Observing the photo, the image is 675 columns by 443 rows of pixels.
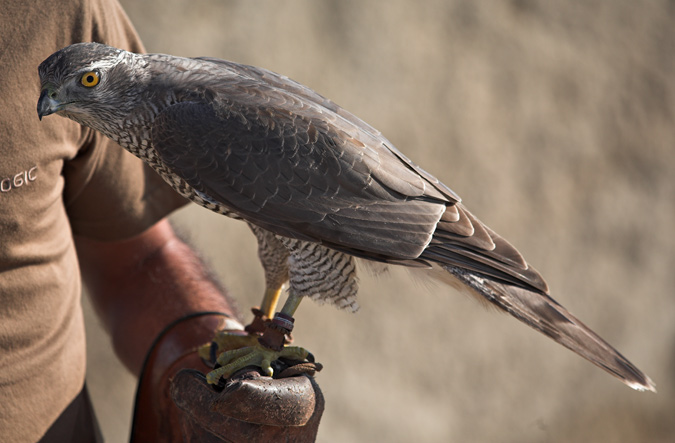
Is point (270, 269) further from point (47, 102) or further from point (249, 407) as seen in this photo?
point (47, 102)

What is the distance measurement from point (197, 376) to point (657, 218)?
4.80m

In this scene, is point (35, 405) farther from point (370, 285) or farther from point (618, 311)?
point (618, 311)

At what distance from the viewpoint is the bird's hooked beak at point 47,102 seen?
4.98 ft

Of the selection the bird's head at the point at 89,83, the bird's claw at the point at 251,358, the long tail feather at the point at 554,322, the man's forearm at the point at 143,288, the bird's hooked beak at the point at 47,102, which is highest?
the long tail feather at the point at 554,322

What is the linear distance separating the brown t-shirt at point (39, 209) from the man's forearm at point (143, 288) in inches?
10.6

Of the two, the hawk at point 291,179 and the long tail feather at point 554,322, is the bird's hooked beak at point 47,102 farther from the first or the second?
the long tail feather at point 554,322

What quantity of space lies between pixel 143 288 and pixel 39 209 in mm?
601

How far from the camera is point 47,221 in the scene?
1.76 meters

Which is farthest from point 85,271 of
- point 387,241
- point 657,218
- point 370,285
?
point 657,218

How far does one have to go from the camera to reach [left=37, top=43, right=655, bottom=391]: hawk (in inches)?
63.5

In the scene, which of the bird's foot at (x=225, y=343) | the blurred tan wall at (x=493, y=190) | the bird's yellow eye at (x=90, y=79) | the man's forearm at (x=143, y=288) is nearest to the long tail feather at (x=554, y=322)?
the bird's foot at (x=225, y=343)

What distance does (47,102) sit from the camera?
1.53 metres

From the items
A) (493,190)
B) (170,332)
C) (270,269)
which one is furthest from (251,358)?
(493,190)

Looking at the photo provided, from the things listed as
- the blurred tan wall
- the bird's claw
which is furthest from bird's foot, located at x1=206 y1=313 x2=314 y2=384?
the blurred tan wall
